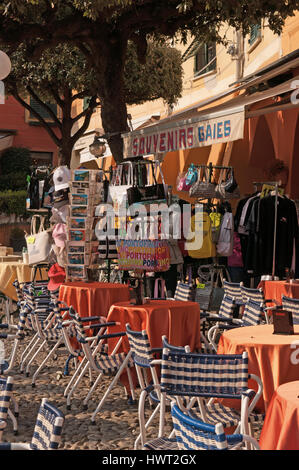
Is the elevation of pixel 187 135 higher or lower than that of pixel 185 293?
higher

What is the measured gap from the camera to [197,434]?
3.21 metres

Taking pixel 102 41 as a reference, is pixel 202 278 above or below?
below

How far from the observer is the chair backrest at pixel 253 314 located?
7164 millimetres

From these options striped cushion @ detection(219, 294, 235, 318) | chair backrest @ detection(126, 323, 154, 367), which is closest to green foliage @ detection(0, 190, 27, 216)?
striped cushion @ detection(219, 294, 235, 318)

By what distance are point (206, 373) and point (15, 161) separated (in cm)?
3149

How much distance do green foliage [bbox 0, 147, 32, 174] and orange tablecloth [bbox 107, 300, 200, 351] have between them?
88.7 feet

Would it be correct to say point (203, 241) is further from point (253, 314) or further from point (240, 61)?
point (240, 61)

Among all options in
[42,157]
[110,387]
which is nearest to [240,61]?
[110,387]

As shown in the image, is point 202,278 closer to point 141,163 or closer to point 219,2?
point 141,163

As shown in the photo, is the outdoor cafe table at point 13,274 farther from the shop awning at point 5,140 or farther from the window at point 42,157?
the window at point 42,157

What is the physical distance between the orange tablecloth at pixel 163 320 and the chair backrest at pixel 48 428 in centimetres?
392
